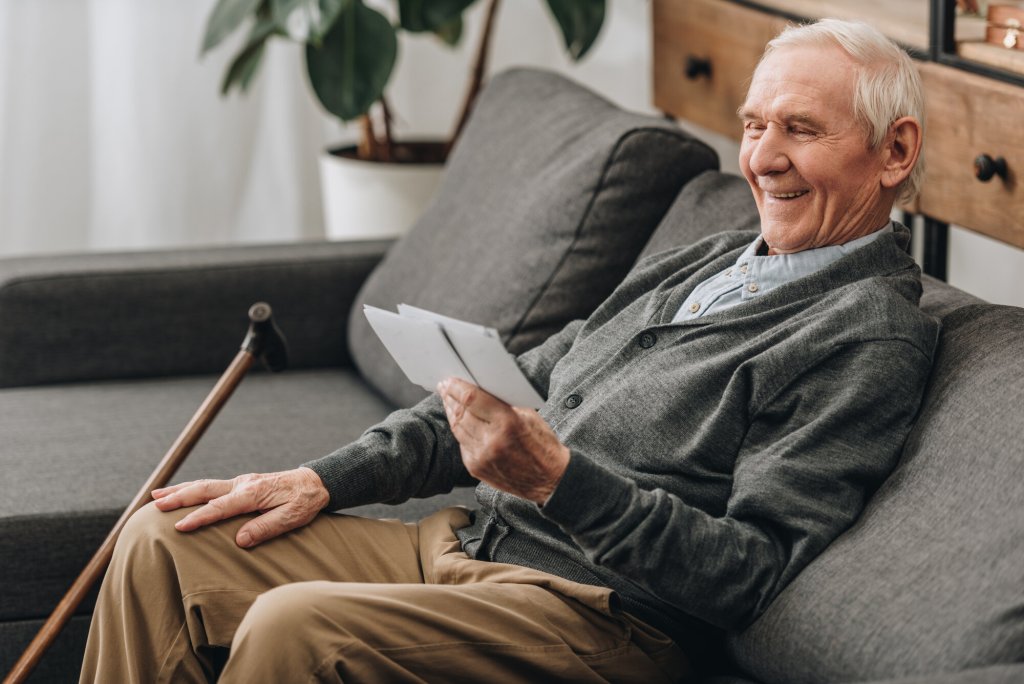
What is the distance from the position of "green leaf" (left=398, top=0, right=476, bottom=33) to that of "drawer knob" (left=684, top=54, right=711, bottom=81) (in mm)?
552

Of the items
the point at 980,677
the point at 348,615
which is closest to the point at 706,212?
the point at 348,615

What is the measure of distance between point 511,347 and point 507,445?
0.76m

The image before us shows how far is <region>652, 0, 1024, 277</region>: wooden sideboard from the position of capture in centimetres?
167

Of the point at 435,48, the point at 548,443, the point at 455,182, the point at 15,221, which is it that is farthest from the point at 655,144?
the point at 15,221

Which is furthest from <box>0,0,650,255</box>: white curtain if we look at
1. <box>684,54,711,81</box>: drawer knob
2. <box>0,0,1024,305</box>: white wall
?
<box>684,54,711,81</box>: drawer knob

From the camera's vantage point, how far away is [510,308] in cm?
197

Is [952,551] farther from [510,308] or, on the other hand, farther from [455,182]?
[455,182]

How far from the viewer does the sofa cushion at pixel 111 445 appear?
178cm

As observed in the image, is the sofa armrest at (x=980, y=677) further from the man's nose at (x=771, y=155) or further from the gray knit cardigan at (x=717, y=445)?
the man's nose at (x=771, y=155)

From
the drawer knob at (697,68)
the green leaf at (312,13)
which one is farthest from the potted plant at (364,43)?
the drawer knob at (697,68)

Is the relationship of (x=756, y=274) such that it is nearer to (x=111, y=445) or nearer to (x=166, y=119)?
(x=111, y=445)

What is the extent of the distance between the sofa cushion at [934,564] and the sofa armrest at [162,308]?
4.41ft

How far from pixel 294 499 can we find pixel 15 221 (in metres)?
2.58

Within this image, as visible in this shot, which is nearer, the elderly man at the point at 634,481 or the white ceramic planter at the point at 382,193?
the elderly man at the point at 634,481
